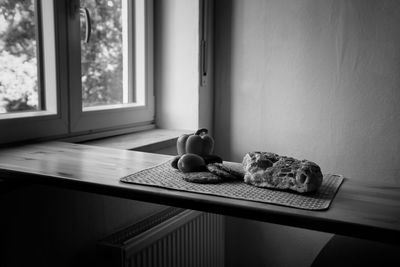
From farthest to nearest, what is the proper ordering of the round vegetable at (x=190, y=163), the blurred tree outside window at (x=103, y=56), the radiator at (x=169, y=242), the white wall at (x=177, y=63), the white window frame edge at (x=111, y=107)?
1. the white wall at (x=177, y=63)
2. the blurred tree outside window at (x=103, y=56)
3. the white window frame edge at (x=111, y=107)
4. the radiator at (x=169, y=242)
5. the round vegetable at (x=190, y=163)

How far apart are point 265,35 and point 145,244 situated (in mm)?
1006

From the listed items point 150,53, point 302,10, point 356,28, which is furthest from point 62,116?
point 356,28

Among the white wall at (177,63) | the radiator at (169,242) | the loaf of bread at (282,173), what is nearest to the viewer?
the loaf of bread at (282,173)

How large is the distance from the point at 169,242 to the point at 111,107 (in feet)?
1.88

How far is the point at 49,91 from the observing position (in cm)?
138

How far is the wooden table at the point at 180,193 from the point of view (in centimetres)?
69

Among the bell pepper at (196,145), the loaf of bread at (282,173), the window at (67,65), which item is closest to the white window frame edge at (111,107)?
the window at (67,65)

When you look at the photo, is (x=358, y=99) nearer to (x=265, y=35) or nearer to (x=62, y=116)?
(x=265, y=35)

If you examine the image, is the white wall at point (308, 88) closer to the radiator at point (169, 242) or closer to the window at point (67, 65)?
the radiator at point (169, 242)

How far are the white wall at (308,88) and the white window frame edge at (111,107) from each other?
311 mm

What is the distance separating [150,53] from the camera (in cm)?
186

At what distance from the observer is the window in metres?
1.29

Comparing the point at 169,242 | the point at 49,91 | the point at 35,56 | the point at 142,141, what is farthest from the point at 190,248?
the point at 35,56

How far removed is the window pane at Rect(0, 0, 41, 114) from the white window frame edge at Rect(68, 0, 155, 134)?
0.38ft
